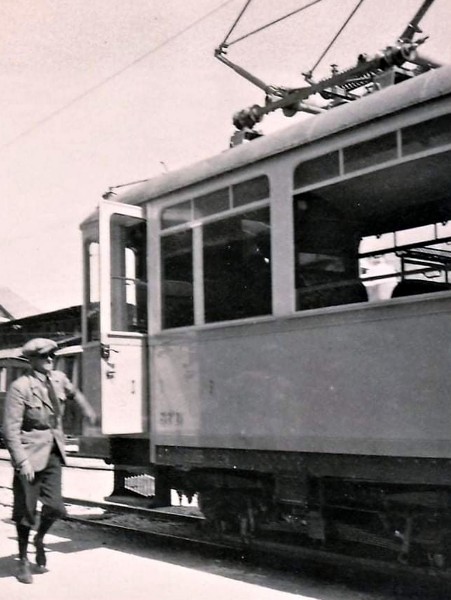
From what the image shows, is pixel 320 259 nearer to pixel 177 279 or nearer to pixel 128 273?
pixel 177 279

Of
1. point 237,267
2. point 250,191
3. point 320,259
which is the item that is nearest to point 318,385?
point 320,259

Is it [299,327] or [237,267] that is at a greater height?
[237,267]

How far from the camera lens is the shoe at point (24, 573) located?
570 cm

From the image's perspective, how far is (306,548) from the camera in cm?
615

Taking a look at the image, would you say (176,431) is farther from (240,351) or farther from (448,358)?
(448,358)

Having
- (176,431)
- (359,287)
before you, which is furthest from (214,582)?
(359,287)

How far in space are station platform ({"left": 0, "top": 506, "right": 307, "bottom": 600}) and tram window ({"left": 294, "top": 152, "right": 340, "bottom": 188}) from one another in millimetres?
2827

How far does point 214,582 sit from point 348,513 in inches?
42.6

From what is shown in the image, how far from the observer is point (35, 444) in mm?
5906

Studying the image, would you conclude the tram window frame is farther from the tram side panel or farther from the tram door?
the tram door

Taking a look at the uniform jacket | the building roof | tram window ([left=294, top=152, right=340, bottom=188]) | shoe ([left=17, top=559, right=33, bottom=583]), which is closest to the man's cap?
the uniform jacket

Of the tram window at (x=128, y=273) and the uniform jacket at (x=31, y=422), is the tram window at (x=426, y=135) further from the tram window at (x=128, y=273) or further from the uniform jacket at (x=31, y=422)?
the uniform jacket at (x=31, y=422)

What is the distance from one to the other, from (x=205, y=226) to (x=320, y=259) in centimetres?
114

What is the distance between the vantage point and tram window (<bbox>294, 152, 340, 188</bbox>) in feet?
18.2
